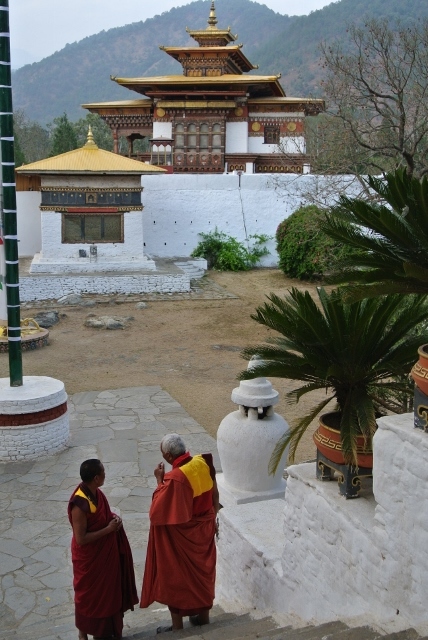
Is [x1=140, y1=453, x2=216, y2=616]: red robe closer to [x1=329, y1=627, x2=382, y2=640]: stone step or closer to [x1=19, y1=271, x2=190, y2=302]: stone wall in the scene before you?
[x1=329, y1=627, x2=382, y2=640]: stone step

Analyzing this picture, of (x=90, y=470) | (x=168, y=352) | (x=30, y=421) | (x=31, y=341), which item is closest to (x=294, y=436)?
(x=90, y=470)

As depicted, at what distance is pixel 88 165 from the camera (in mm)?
20625

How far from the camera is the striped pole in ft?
26.2

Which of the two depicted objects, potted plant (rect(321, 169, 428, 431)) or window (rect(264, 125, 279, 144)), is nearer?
potted plant (rect(321, 169, 428, 431))

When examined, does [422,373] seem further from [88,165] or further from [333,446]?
[88,165]

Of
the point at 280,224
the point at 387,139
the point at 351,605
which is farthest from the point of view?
the point at 280,224

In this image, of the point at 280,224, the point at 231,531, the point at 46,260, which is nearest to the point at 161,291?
the point at 46,260

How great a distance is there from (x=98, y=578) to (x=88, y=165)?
57.4 ft

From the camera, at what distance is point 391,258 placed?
4.36 m

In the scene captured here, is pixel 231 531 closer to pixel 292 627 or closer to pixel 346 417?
pixel 292 627

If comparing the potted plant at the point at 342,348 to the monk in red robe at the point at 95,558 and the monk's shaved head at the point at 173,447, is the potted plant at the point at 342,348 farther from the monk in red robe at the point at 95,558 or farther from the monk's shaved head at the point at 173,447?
the monk in red robe at the point at 95,558

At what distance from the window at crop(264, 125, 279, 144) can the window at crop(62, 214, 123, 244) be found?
11745 mm

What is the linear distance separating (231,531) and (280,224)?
18963 millimetres

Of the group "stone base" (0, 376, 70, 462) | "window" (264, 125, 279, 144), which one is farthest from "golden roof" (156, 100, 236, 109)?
"stone base" (0, 376, 70, 462)
